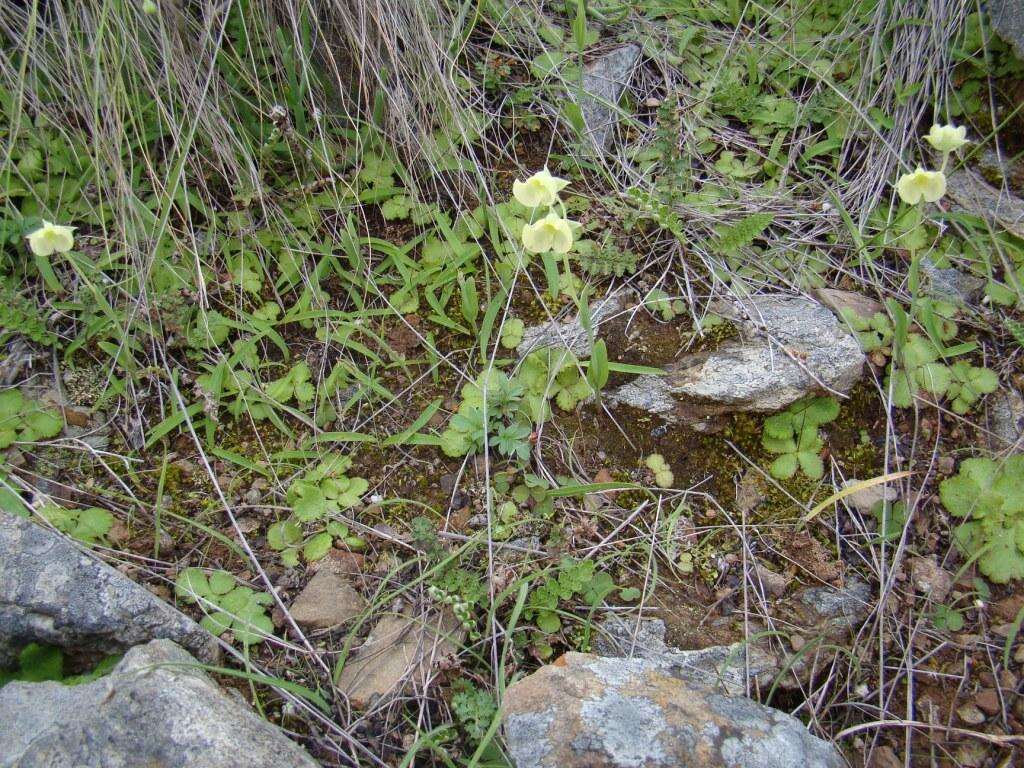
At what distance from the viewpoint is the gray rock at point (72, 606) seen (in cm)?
186

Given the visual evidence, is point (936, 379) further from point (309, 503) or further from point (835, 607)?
point (309, 503)

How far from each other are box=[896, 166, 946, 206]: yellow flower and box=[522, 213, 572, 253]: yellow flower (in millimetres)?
1083

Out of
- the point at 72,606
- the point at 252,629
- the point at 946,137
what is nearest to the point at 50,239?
the point at 72,606

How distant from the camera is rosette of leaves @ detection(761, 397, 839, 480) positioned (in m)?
2.38

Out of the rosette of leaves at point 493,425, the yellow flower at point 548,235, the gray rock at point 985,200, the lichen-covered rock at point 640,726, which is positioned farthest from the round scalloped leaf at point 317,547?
the gray rock at point 985,200

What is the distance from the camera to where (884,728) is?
1989 millimetres

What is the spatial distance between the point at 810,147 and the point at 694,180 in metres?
0.52

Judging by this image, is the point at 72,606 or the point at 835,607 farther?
the point at 835,607

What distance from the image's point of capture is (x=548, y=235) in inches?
89.0

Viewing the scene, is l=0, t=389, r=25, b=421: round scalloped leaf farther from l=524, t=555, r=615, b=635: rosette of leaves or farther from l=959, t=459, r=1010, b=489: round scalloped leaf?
l=959, t=459, r=1010, b=489: round scalloped leaf

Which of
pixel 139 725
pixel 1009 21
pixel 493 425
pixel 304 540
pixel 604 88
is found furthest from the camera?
pixel 604 88

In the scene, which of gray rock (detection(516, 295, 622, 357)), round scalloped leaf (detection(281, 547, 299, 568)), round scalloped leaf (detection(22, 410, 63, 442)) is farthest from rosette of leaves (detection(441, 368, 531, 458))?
round scalloped leaf (detection(22, 410, 63, 442))

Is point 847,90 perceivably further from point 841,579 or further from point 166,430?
point 166,430

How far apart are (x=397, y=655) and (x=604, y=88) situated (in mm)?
2432
